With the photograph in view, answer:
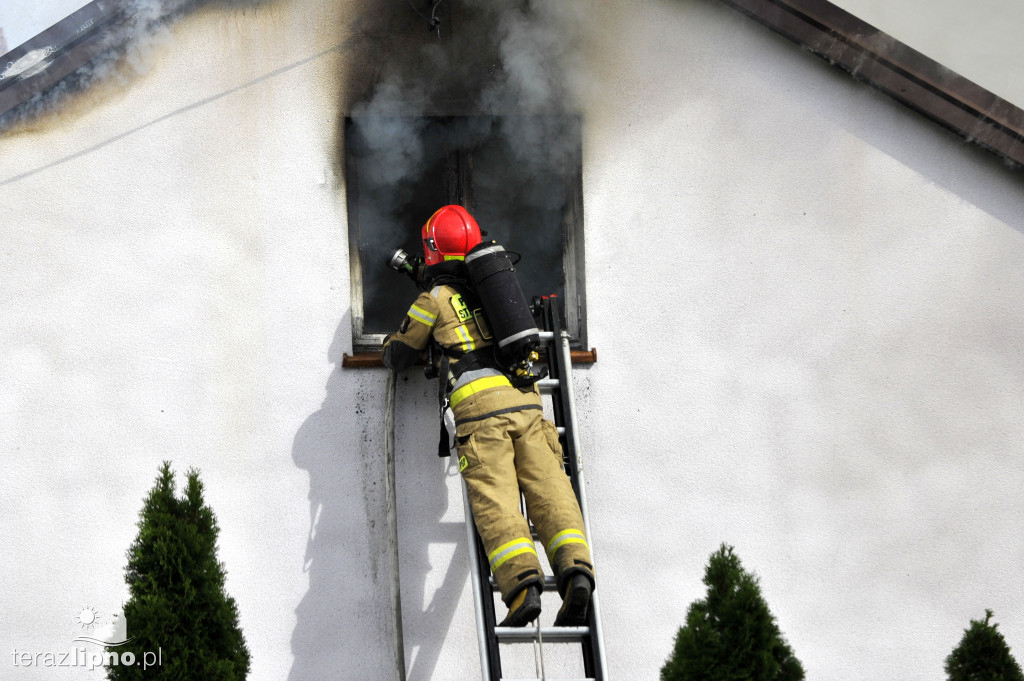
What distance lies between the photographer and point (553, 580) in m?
4.13

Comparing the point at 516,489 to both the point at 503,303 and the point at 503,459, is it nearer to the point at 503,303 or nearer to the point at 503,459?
the point at 503,459

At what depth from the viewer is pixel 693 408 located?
4.93m

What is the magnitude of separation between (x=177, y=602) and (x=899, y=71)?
14.8ft

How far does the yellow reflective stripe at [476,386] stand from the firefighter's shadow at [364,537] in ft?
2.08

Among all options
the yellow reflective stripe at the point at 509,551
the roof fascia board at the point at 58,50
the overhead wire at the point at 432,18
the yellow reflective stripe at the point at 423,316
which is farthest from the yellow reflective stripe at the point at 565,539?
the roof fascia board at the point at 58,50

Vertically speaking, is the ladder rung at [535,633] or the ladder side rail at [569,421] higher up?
the ladder side rail at [569,421]

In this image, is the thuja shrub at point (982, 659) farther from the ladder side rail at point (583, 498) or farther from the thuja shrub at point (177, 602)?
the thuja shrub at point (177, 602)

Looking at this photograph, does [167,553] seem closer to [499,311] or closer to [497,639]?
[497,639]

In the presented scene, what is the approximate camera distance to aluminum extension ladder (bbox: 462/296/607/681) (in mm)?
3957

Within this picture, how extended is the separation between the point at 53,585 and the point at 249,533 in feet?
3.41

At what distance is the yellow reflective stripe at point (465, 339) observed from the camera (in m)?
4.36

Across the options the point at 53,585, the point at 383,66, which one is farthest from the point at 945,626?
the point at 53,585

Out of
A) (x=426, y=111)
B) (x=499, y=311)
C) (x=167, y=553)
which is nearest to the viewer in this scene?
(x=167, y=553)

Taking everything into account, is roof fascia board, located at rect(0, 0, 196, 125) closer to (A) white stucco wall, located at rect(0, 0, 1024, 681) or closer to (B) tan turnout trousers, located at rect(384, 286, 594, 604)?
(A) white stucco wall, located at rect(0, 0, 1024, 681)
